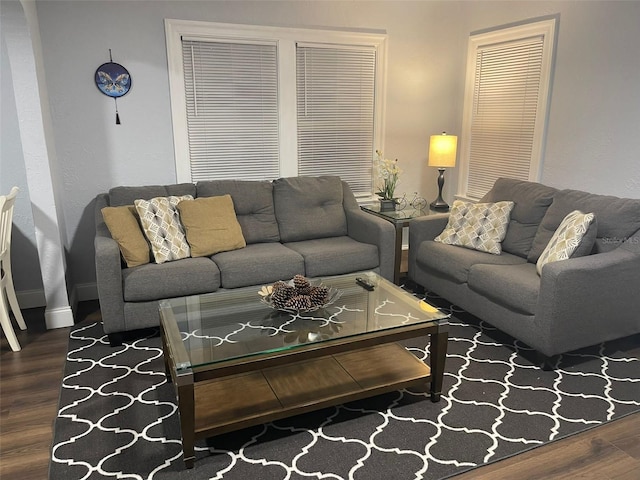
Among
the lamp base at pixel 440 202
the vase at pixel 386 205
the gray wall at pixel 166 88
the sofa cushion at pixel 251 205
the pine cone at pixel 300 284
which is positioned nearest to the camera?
the pine cone at pixel 300 284

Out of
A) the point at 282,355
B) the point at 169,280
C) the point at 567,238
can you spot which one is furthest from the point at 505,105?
the point at 282,355

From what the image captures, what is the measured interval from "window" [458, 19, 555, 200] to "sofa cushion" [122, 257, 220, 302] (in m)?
2.86

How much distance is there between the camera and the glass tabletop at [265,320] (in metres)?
2.29

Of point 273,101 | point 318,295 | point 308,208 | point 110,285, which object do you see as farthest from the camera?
point 273,101

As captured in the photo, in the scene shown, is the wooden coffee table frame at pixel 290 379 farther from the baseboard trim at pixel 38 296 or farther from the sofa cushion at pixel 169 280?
the baseboard trim at pixel 38 296

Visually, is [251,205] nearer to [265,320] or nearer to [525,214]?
[265,320]

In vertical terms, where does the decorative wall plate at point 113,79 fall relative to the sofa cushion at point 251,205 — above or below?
above

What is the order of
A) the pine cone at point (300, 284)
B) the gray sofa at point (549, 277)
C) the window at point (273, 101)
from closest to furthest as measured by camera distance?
the pine cone at point (300, 284)
the gray sofa at point (549, 277)
the window at point (273, 101)

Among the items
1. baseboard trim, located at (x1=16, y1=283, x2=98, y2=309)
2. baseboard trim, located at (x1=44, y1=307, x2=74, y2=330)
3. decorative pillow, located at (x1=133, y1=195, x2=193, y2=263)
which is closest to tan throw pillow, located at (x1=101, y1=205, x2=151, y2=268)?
decorative pillow, located at (x1=133, y1=195, x2=193, y2=263)

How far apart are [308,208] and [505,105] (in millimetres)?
2065

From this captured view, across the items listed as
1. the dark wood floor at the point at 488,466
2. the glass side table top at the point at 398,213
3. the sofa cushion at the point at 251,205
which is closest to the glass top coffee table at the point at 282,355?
the dark wood floor at the point at 488,466

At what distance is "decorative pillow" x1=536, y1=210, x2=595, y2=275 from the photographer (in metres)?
3.04

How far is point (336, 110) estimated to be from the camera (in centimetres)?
472

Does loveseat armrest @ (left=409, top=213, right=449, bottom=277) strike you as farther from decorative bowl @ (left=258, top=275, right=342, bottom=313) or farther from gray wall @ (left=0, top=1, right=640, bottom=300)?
decorative bowl @ (left=258, top=275, right=342, bottom=313)
